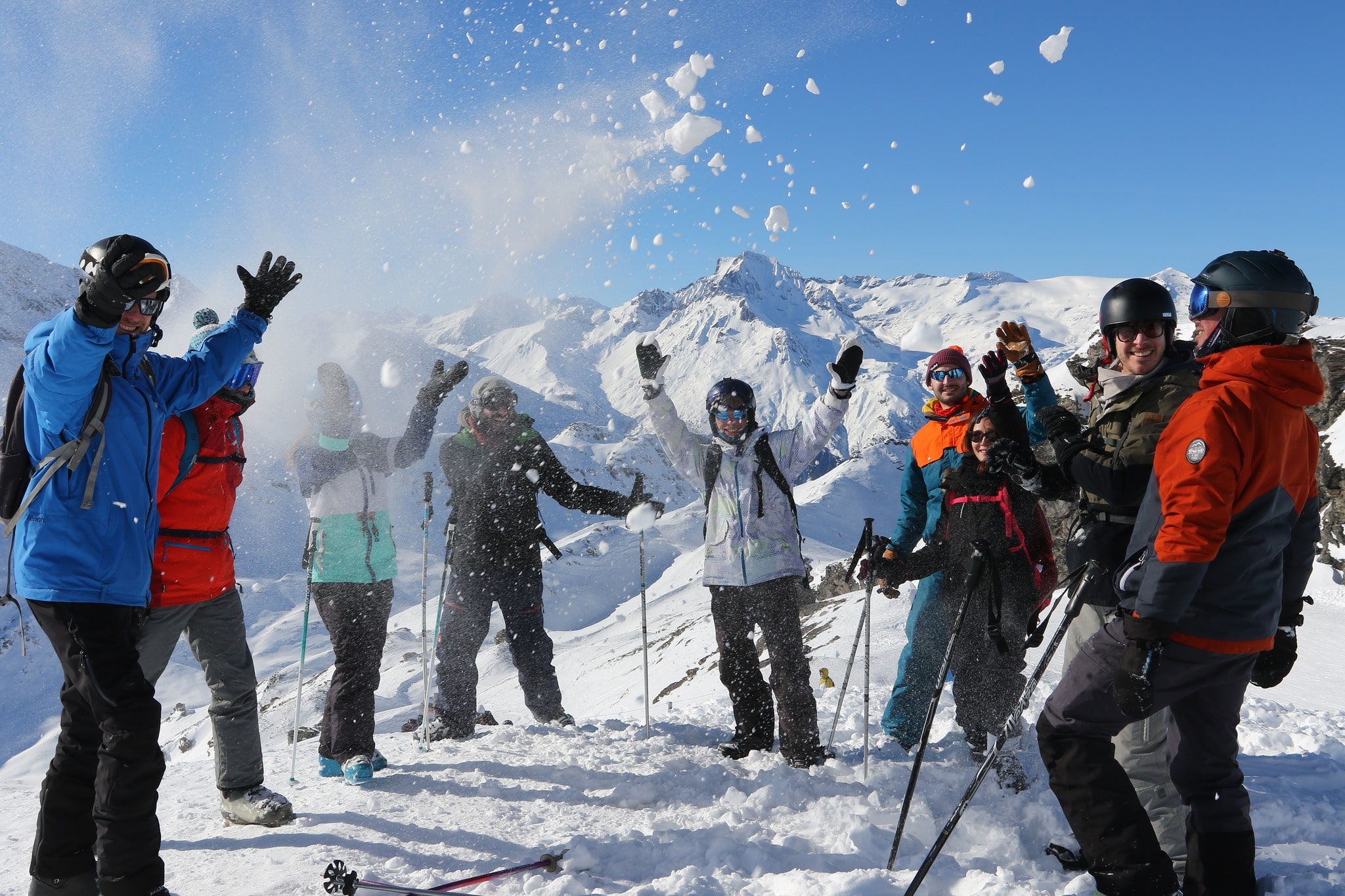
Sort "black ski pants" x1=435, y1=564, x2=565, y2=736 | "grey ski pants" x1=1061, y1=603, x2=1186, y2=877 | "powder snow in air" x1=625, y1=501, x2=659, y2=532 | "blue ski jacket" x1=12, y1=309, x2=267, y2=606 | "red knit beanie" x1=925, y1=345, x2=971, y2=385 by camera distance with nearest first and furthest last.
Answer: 1. "blue ski jacket" x1=12, y1=309, x2=267, y2=606
2. "grey ski pants" x1=1061, y1=603, x2=1186, y2=877
3. "red knit beanie" x1=925, y1=345, x2=971, y2=385
4. "powder snow in air" x1=625, y1=501, x2=659, y2=532
5. "black ski pants" x1=435, y1=564, x2=565, y2=736

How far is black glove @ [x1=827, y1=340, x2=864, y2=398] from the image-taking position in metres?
5.18

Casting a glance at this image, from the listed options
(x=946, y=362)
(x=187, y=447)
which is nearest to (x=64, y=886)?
(x=187, y=447)

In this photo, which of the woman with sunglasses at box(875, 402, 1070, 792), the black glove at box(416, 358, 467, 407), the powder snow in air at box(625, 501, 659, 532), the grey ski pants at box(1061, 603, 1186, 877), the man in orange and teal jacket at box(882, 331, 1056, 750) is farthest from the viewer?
the black glove at box(416, 358, 467, 407)

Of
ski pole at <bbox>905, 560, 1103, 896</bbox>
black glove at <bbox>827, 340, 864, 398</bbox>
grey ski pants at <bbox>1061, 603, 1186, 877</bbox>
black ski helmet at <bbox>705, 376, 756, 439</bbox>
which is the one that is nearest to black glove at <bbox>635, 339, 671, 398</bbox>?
black ski helmet at <bbox>705, 376, 756, 439</bbox>

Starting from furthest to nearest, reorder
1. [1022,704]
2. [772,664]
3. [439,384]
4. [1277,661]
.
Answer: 1. [439,384]
2. [772,664]
3. [1022,704]
4. [1277,661]

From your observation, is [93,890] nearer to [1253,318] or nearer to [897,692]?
[897,692]

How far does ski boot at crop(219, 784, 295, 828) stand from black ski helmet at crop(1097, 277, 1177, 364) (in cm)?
514

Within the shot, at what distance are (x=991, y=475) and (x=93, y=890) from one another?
17.3ft

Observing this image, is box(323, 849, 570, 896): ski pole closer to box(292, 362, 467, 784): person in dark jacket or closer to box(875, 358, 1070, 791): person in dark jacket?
box(292, 362, 467, 784): person in dark jacket

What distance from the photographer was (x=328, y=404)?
555 cm

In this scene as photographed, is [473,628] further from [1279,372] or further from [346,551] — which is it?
[1279,372]

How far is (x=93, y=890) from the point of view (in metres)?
3.35

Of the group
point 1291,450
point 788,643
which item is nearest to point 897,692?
point 788,643

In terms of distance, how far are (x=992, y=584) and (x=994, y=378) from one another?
4.32 ft
